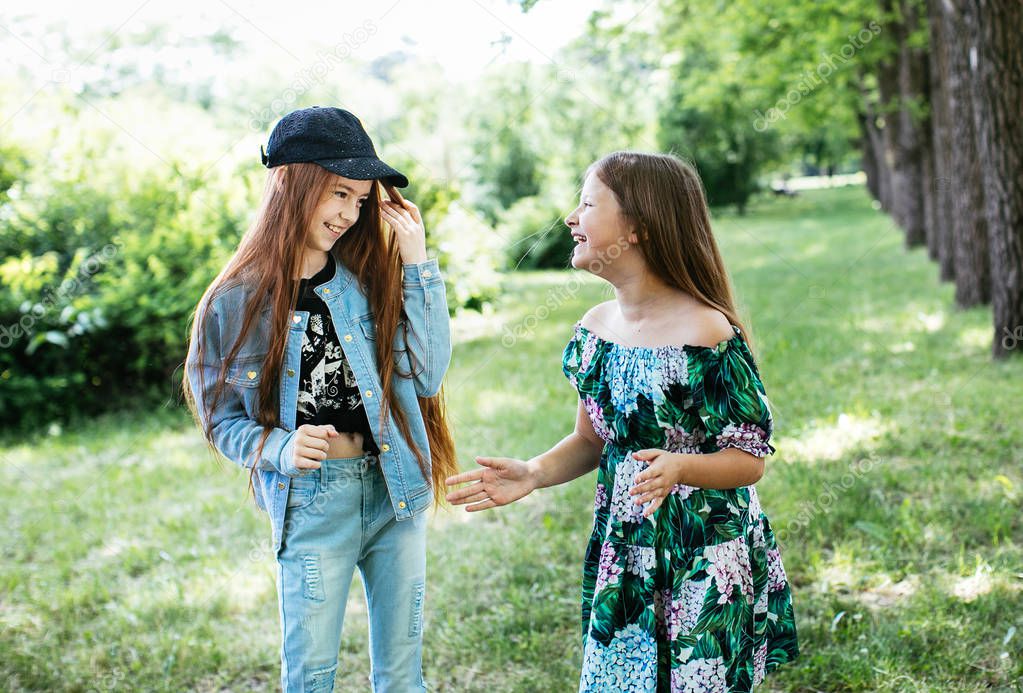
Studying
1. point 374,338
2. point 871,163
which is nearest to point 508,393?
A: point 374,338

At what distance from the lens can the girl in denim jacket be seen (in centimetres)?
218

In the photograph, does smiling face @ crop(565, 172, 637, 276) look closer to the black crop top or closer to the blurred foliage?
the blurred foliage

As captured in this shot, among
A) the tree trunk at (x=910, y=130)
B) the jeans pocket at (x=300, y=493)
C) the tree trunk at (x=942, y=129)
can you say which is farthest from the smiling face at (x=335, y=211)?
the tree trunk at (x=910, y=130)

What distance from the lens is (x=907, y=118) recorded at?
571 inches

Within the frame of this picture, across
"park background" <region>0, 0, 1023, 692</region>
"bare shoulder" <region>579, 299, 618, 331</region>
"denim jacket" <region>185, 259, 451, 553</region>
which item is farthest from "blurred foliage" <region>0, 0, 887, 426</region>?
"denim jacket" <region>185, 259, 451, 553</region>

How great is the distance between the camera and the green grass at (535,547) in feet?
11.1

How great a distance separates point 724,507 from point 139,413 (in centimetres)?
669

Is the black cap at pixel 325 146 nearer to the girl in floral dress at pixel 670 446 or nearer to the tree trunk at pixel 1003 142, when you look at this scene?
the girl in floral dress at pixel 670 446

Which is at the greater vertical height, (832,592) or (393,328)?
(393,328)

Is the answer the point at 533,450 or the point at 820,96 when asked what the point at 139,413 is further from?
the point at 820,96

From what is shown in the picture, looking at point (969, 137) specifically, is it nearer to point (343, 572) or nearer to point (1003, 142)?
point (1003, 142)

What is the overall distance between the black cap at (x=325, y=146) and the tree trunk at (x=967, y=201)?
8226 millimetres

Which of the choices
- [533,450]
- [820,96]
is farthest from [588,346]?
[820,96]

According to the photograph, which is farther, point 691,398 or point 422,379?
point 422,379
